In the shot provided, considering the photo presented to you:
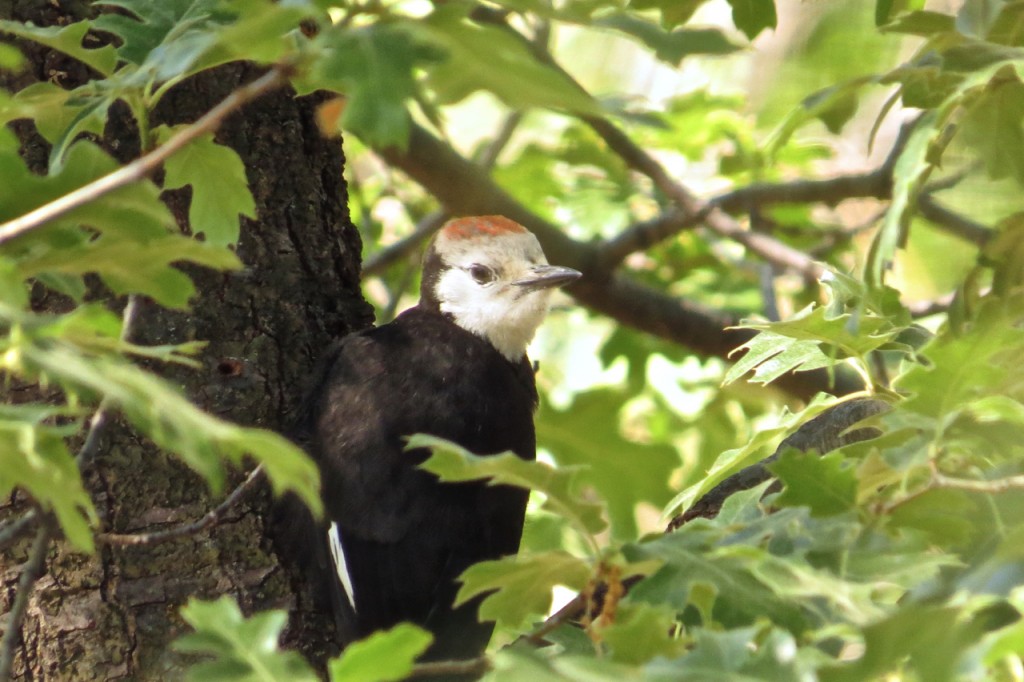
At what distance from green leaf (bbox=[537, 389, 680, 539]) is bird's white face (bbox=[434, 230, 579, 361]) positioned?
96 centimetres

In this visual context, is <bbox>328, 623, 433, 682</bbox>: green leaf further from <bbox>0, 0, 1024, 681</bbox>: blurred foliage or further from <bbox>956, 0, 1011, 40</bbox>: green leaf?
<bbox>956, 0, 1011, 40</bbox>: green leaf

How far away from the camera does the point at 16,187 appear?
1.33m

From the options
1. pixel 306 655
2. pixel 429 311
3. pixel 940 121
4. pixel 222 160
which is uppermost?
pixel 940 121

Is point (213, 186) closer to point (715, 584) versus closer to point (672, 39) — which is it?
point (715, 584)

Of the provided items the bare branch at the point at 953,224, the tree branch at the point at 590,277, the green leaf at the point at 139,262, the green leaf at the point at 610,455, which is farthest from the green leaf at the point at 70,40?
the green leaf at the point at 610,455

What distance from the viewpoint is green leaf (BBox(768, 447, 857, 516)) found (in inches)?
54.3

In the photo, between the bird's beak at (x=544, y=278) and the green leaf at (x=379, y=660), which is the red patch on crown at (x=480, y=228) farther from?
the green leaf at (x=379, y=660)

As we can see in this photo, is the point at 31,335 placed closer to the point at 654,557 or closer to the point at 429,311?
the point at 654,557

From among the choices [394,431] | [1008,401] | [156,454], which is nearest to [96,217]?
[156,454]

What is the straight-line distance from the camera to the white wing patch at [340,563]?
89.4 inches

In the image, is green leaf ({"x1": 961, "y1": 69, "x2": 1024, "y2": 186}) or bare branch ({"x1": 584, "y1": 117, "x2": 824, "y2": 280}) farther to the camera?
bare branch ({"x1": 584, "y1": 117, "x2": 824, "y2": 280})

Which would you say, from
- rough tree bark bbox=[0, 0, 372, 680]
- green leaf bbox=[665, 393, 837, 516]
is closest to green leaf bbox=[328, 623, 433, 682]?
green leaf bbox=[665, 393, 837, 516]

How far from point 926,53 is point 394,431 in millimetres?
1244

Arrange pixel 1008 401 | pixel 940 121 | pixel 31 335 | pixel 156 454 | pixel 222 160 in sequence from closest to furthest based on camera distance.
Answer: pixel 31 335, pixel 1008 401, pixel 940 121, pixel 222 160, pixel 156 454
